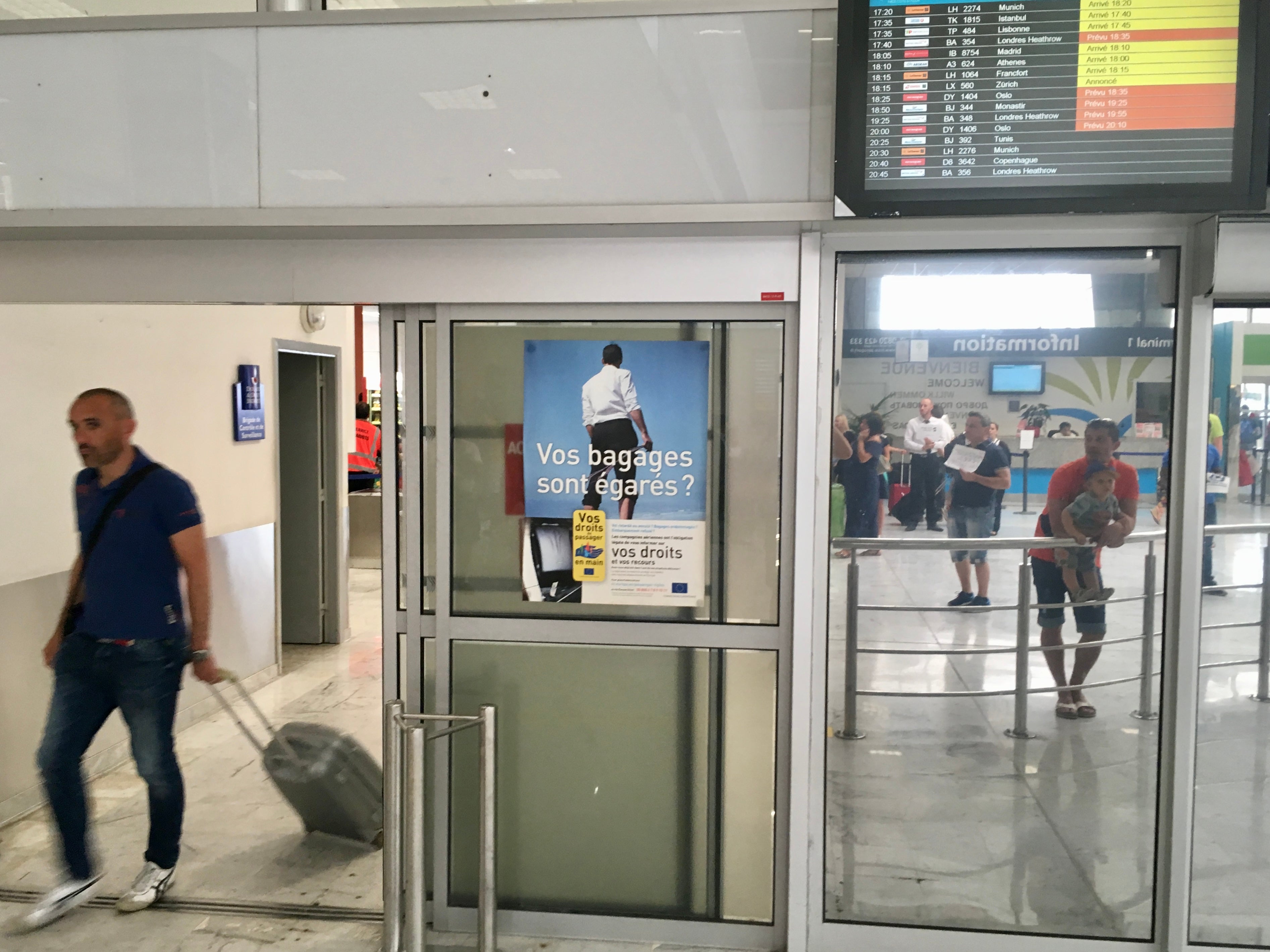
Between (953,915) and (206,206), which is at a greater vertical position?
(206,206)

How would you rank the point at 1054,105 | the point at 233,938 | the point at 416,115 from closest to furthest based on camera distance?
1. the point at 1054,105
2. the point at 416,115
3. the point at 233,938

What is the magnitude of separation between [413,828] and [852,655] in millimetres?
1409

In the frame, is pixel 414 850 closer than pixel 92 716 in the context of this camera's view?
Yes

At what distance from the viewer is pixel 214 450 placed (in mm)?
5285

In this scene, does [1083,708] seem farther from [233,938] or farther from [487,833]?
[233,938]

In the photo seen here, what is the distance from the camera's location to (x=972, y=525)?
2.87 meters

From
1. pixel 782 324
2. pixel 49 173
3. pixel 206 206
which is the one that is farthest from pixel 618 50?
pixel 49 173

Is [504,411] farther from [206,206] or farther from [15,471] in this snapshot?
[15,471]

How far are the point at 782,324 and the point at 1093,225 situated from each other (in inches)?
36.2

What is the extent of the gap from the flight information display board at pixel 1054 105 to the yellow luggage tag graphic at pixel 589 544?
1.21 m

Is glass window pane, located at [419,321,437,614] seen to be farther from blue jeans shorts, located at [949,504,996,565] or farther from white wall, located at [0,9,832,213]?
blue jeans shorts, located at [949,504,996,565]

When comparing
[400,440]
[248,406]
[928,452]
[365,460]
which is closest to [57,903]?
[400,440]

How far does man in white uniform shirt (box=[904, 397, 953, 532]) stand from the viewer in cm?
286

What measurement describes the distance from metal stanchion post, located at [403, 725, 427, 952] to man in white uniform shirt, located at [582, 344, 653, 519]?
0.90m
